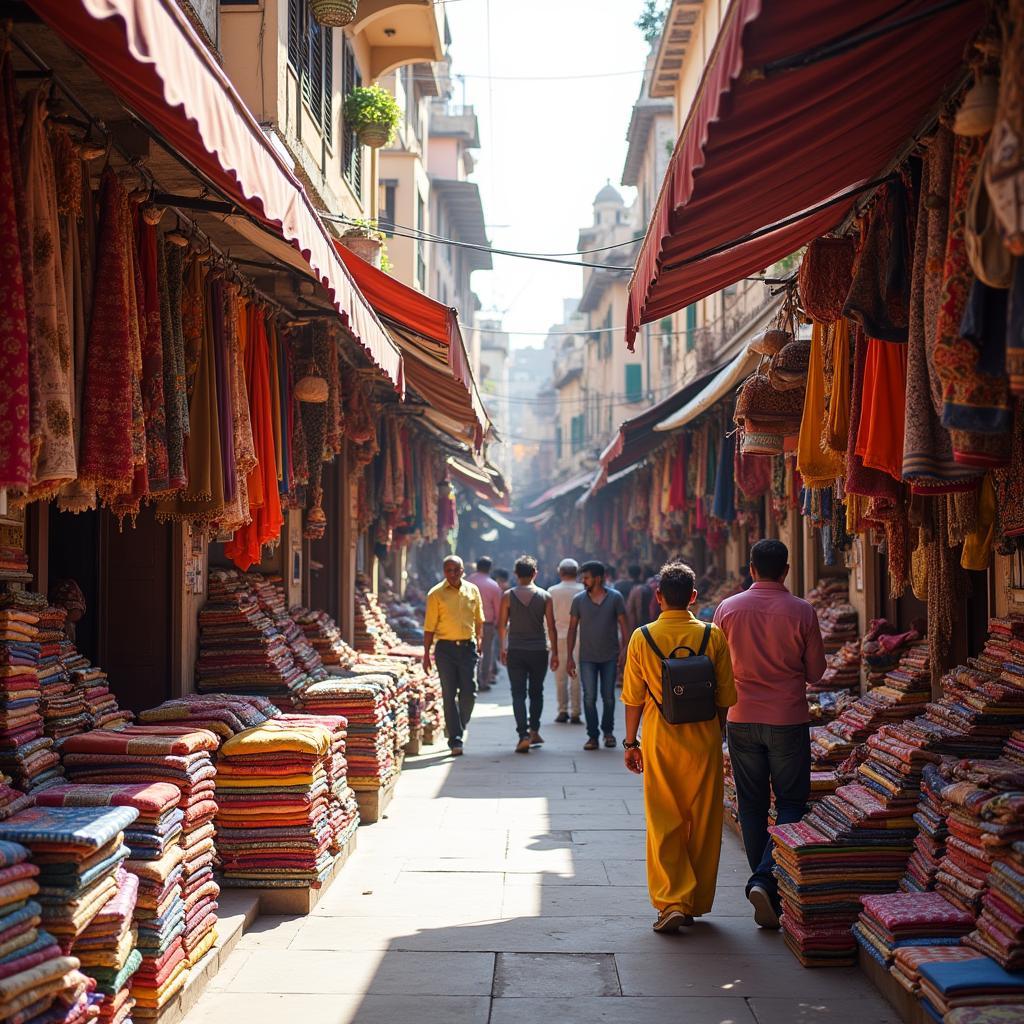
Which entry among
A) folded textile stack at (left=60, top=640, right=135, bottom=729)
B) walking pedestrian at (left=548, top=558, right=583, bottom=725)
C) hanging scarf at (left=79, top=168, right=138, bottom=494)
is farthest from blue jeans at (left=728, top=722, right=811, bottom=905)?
walking pedestrian at (left=548, top=558, right=583, bottom=725)

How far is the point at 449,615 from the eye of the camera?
12.7 meters

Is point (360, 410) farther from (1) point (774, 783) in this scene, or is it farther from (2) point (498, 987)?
(2) point (498, 987)

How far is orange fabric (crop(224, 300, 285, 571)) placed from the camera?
7.38 m

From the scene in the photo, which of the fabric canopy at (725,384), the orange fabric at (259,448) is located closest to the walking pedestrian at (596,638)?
the fabric canopy at (725,384)

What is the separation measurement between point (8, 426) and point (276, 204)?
1.36m

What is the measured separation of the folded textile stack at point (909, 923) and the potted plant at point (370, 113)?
1180 centimetres

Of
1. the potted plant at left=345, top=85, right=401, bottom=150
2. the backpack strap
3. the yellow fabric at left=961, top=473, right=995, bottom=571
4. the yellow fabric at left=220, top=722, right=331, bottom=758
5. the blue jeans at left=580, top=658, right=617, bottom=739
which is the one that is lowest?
the blue jeans at left=580, top=658, right=617, bottom=739

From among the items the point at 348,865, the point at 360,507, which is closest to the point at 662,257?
the point at 348,865

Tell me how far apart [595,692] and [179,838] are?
826 cm

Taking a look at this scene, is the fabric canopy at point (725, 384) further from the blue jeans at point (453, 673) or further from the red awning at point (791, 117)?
the blue jeans at point (453, 673)

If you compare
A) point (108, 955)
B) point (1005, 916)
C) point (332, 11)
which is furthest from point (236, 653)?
point (332, 11)

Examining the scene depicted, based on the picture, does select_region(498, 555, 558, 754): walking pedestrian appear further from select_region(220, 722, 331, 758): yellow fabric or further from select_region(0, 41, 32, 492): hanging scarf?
select_region(0, 41, 32, 492): hanging scarf

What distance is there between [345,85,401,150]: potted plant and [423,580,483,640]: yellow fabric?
19.0 ft

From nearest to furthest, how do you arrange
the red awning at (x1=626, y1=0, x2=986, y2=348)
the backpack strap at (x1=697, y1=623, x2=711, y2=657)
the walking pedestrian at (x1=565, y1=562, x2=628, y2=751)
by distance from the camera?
the red awning at (x1=626, y1=0, x2=986, y2=348)
the backpack strap at (x1=697, y1=623, x2=711, y2=657)
the walking pedestrian at (x1=565, y1=562, x2=628, y2=751)
